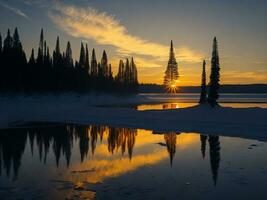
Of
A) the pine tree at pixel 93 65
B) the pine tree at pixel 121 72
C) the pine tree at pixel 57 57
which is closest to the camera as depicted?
the pine tree at pixel 57 57

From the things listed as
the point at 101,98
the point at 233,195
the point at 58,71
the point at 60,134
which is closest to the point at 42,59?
the point at 58,71

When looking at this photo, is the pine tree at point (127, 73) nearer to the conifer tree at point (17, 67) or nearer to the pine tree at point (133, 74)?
the pine tree at point (133, 74)

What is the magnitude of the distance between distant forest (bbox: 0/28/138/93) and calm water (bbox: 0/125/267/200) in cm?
4761

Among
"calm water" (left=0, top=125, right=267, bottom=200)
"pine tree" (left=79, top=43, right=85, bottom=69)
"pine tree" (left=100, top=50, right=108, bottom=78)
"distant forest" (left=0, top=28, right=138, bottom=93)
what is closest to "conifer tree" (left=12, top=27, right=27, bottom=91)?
"distant forest" (left=0, top=28, right=138, bottom=93)

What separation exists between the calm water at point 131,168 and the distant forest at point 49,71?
47606 mm

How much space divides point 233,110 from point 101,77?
7583 cm

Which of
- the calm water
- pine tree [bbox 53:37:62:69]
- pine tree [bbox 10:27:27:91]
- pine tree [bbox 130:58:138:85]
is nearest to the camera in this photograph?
the calm water

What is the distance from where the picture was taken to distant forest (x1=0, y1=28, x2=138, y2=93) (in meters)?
71.8

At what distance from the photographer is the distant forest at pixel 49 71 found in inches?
2827

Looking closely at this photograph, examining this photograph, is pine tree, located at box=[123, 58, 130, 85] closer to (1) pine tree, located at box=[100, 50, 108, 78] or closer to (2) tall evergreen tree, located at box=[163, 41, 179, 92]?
(1) pine tree, located at box=[100, 50, 108, 78]

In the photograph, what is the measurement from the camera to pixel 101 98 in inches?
4158

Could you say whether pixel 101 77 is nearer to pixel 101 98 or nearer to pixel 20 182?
pixel 101 98

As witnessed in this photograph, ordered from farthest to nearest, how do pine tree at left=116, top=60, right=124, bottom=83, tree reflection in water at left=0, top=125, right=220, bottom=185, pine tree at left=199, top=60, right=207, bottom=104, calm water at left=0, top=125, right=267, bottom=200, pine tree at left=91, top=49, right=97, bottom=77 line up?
pine tree at left=116, top=60, right=124, bottom=83 < pine tree at left=91, top=49, right=97, bottom=77 < pine tree at left=199, top=60, right=207, bottom=104 < tree reflection in water at left=0, top=125, right=220, bottom=185 < calm water at left=0, top=125, right=267, bottom=200

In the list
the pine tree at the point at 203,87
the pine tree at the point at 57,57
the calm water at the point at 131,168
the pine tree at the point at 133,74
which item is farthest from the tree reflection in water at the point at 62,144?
the pine tree at the point at 133,74
